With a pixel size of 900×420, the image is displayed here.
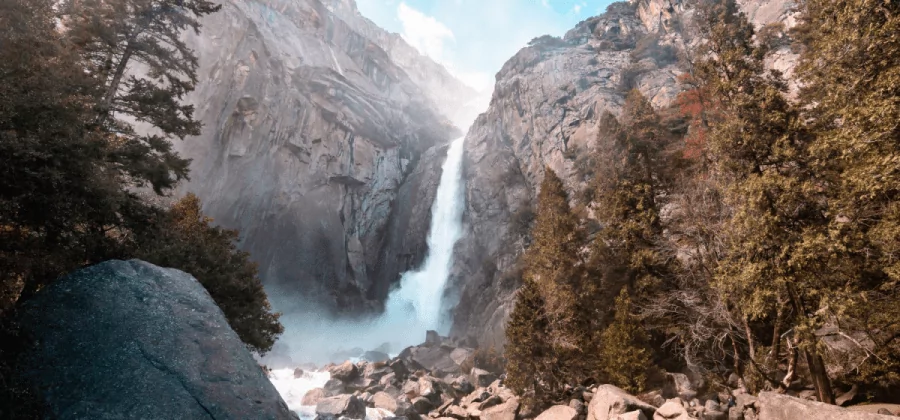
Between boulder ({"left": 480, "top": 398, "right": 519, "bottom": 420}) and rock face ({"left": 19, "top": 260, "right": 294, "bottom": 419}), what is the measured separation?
35.2ft

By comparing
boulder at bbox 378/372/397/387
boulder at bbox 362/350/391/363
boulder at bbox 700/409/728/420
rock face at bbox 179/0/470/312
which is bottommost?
boulder at bbox 378/372/397/387

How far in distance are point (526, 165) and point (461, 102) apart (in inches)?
3714

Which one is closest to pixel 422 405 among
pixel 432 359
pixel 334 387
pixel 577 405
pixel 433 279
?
pixel 334 387

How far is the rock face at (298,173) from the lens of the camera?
48562mm

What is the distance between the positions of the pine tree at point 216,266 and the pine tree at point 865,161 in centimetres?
1801

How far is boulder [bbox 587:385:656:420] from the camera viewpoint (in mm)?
11539

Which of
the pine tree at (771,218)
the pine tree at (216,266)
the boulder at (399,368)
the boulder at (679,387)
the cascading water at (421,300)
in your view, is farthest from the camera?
the cascading water at (421,300)

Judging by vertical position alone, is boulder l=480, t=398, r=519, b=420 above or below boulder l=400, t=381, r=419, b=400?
above

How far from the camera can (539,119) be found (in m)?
45.7

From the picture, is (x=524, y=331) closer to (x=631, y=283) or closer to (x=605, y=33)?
(x=631, y=283)

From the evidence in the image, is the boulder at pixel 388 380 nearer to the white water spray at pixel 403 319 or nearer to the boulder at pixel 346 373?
the boulder at pixel 346 373

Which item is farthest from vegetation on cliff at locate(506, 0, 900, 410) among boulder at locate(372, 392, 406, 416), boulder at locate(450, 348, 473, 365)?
boulder at locate(450, 348, 473, 365)

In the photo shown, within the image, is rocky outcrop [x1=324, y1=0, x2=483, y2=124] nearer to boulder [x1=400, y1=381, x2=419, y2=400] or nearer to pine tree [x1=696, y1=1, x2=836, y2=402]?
boulder [x1=400, y1=381, x2=419, y2=400]

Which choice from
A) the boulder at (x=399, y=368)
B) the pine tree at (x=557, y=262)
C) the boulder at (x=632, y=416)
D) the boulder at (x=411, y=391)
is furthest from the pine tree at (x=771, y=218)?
Result: the boulder at (x=399, y=368)
